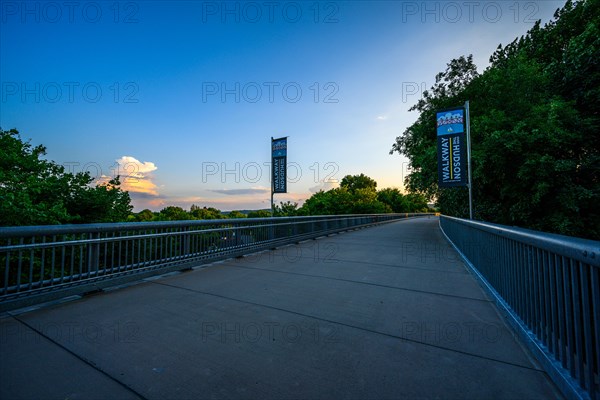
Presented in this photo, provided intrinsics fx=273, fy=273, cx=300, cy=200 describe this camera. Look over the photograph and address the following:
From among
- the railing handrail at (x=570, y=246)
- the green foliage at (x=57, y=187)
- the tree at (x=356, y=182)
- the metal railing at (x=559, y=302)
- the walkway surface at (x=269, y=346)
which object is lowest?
the walkway surface at (x=269, y=346)

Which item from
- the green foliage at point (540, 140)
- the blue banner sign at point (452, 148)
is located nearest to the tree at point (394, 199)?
the green foliage at point (540, 140)

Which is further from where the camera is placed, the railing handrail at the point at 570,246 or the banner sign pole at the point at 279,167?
the banner sign pole at the point at 279,167

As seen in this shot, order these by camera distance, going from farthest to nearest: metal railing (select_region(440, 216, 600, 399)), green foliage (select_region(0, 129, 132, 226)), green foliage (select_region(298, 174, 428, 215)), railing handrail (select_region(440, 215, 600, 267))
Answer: green foliage (select_region(298, 174, 428, 215)), green foliage (select_region(0, 129, 132, 226)), metal railing (select_region(440, 216, 600, 399)), railing handrail (select_region(440, 215, 600, 267))

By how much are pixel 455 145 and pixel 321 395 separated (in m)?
10.7

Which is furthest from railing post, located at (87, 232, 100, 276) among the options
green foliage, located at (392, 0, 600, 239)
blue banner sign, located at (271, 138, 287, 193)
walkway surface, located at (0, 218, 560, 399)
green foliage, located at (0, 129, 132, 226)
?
green foliage, located at (392, 0, 600, 239)

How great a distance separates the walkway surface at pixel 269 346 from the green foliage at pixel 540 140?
1033cm

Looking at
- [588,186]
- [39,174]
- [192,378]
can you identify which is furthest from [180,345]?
[588,186]

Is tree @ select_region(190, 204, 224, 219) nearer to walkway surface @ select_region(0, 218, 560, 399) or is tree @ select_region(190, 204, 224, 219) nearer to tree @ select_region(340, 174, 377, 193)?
walkway surface @ select_region(0, 218, 560, 399)

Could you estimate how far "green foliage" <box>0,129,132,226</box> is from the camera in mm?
9566

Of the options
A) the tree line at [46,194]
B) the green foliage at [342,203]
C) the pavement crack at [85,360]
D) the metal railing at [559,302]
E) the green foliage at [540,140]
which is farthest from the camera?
the green foliage at [342,203]

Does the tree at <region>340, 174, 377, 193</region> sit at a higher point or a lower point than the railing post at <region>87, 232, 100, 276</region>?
higher

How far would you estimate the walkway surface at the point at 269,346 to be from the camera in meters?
1.90

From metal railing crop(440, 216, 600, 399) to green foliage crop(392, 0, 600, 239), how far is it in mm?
10880

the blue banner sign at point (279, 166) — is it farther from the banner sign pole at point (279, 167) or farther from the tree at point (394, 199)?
the tree at point (394, 199)
